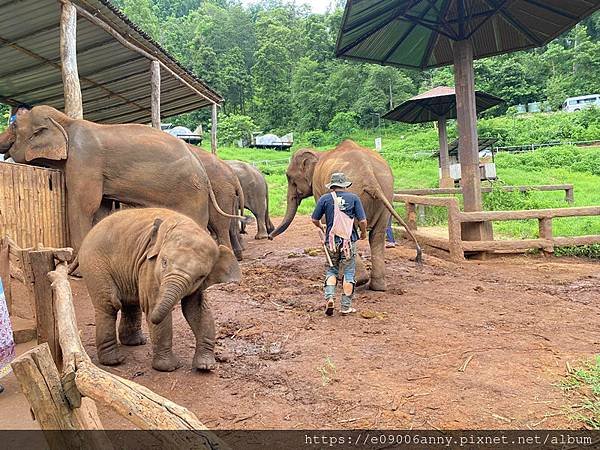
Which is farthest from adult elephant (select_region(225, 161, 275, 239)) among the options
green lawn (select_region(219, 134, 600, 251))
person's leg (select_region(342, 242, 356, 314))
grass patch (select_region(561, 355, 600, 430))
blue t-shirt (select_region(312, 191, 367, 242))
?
grass patch (select_region(561, 355, 600, 430))

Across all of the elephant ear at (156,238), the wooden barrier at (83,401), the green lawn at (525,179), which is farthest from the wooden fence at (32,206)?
the green lawn at (525,179)

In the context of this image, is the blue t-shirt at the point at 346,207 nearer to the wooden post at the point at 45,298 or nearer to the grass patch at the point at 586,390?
the grass patch at the point at 586,390

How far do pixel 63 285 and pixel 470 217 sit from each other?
A: 765cm

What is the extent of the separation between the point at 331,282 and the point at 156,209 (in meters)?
2.22

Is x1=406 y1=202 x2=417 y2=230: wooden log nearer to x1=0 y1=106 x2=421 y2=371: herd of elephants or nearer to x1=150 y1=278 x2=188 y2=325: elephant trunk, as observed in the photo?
x1=0 y1=106 x2=421 y2=371: herd of elephants

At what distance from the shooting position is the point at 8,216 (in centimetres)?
577

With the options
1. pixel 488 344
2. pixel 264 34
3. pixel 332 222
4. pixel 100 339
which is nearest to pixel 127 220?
pixel 100 339

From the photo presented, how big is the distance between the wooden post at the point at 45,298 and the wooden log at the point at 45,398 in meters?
1.33

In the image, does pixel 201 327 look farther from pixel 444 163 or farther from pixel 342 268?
pixel 444 163

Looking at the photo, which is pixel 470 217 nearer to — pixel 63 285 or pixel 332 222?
pixel 332 222

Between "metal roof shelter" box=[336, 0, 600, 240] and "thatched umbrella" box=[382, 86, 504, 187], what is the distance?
238 inches

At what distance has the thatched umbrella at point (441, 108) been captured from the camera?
17578 mm

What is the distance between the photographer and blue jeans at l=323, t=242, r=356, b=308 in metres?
5.66

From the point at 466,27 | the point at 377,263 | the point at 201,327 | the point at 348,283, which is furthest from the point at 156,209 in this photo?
the point at 466,27
